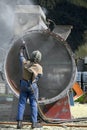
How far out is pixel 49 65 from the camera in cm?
1092

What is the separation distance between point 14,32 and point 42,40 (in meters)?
0.70

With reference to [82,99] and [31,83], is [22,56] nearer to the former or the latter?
[31,83]

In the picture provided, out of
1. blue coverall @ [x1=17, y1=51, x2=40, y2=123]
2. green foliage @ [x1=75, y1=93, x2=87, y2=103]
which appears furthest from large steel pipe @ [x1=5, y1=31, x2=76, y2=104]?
green foliage @ [x1=75, y1=93, x2=87, y2=103]

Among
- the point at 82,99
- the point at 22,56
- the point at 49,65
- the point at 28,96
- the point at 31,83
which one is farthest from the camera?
the point at 82,99

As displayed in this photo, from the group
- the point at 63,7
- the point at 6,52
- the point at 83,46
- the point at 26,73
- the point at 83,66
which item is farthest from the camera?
the point at 83,46

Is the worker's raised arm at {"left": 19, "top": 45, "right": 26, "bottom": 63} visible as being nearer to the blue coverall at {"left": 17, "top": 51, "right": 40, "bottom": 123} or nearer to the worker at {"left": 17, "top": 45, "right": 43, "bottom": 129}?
the worker at {"left": 17, "top": 45, "right": 43, "bottom": 129}

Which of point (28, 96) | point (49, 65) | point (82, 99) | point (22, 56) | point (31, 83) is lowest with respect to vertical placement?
point (82, 99)

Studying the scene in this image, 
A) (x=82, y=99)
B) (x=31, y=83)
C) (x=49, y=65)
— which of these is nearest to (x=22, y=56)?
(x=31, y=83)

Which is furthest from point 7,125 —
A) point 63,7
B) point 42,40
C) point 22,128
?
point 63,7

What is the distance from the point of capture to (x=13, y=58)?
10859 millimetres

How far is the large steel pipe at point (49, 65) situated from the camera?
10516 mm

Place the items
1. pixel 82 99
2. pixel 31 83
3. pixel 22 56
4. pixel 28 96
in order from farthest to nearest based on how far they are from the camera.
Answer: pixel 82 99 → pixel 22 56 → pixel 28 96 → pixel 31 83

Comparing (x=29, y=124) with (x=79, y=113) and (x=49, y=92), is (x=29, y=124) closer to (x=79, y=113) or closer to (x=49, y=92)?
(x=49, y=92)

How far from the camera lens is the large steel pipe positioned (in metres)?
10.5
